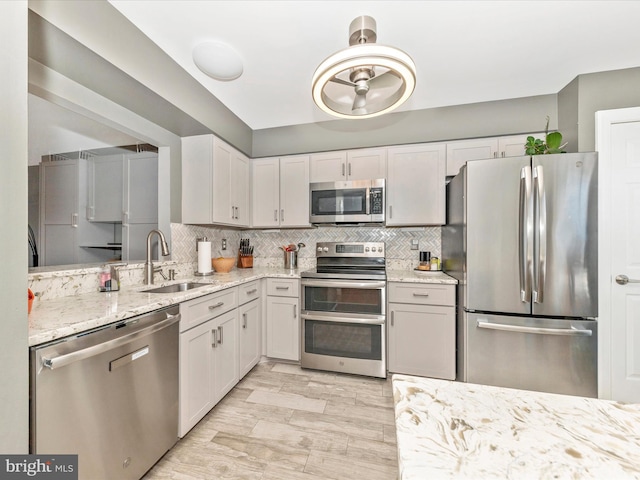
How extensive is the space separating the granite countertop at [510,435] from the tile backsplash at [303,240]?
2.43 m

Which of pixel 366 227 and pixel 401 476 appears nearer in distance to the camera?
pixel 401 476

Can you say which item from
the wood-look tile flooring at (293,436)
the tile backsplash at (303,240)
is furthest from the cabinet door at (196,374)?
the tile backsplash at (303,240)

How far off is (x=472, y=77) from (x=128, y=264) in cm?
317

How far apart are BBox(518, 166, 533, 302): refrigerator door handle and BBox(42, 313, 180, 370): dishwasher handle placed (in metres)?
2.36

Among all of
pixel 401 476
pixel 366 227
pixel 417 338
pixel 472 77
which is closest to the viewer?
pixel 401 476

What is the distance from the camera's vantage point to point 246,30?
1714 mm

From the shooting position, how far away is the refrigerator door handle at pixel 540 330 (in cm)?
189

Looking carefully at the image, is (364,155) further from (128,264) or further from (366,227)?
(128,264)

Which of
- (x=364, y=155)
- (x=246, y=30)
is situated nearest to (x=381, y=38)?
(x=246, y=30)

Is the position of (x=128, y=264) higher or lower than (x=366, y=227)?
lower

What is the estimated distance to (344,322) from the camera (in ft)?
8.24

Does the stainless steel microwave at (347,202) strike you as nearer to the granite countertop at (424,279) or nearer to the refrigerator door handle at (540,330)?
the granite countertop at (424,279)

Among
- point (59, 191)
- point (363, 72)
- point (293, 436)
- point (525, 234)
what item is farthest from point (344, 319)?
point (59, 191)

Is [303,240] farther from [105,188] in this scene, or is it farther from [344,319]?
[105,188]
